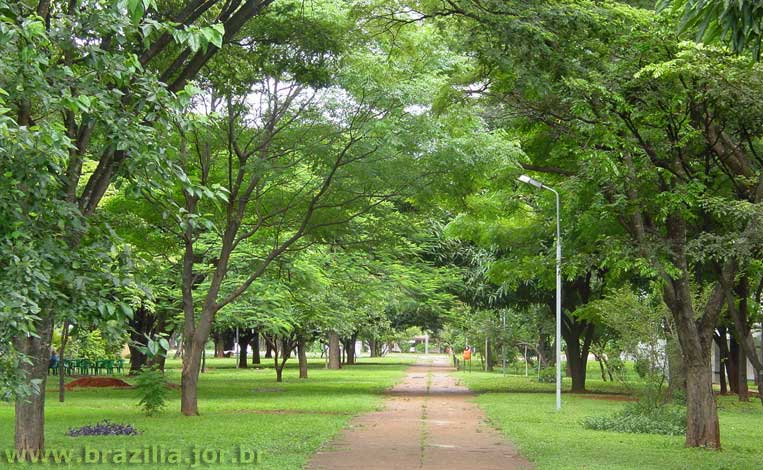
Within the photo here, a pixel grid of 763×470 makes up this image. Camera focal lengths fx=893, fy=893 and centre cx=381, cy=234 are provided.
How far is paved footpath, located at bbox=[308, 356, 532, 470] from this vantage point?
38.6 feet

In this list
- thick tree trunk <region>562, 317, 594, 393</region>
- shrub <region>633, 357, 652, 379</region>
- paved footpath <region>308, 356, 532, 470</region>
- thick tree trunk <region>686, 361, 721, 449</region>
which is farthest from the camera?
thick tree trunk <region>562, 317, 594, 393</region>

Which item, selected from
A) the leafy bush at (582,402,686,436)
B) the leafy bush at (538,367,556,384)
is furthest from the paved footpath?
the leafy bush at (538,367,556,384)

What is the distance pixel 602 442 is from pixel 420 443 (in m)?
3.19

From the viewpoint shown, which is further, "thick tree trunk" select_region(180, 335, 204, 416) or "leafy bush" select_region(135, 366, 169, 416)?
"thick tree trunk" select_region(180, 335, 204, 416)

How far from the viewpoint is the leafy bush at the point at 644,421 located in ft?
55.4

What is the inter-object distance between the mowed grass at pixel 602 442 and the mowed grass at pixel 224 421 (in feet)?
10.8

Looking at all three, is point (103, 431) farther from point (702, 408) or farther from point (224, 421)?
point (702, 408)

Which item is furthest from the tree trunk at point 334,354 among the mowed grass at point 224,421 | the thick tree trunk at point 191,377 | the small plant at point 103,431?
the small plant at point 103,431

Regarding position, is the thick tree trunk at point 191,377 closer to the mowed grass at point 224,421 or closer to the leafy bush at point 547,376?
the mowed grass at point 224,421

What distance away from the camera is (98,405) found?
2206 cm

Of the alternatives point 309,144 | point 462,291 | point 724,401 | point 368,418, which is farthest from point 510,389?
point 309,144

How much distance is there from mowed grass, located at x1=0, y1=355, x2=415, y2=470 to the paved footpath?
427mm

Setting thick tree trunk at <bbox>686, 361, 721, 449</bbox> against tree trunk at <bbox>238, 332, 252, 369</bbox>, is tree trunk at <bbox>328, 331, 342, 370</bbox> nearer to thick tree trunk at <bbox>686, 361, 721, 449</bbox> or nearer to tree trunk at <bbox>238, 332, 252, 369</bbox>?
tree trunk at <bbox>238, 332, 252, 369</bbox>

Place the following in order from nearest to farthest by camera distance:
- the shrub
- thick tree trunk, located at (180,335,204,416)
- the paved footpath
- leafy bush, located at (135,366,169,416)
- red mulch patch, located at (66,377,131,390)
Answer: the paved footpath
leafy bush, located at (135,366,169,416)
thick tree trunk, located at (180,335,204,416)
the shrub
red mulch patch, located at (66,377,131,390)
